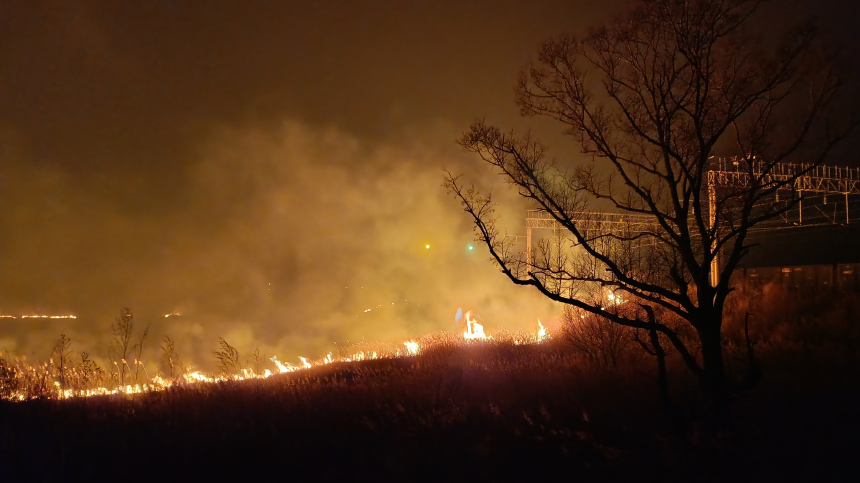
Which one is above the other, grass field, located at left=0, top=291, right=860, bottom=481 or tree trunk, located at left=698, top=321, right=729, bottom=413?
tree trunk, located at left=698, top=321, right=729, bottom=413

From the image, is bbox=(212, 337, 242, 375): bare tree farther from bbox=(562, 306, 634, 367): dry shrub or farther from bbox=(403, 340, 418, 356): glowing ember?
bbox=(562, 306, 634, 367): dry shrub

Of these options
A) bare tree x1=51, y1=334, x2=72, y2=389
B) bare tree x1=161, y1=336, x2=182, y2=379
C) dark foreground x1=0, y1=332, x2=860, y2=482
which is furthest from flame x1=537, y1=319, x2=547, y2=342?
bare tree x1=51, y1=334, x2=72, y2=389

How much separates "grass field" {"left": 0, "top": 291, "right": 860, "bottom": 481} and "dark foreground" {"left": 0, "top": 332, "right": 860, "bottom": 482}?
2 centimetres

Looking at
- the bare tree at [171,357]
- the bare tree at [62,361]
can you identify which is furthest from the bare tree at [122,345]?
the bare tree at [62,361]

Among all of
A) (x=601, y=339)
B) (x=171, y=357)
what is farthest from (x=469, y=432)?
(x=171, y=357)

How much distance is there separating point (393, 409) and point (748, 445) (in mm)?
5093

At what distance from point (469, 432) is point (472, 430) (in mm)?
68

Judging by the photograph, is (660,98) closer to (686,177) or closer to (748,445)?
(686,177)

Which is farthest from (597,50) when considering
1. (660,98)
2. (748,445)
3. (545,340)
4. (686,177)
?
(545,340)

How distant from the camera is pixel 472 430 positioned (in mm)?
8492

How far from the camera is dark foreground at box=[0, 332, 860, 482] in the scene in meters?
7.11

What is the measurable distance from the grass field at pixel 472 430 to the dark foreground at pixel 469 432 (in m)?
0.02

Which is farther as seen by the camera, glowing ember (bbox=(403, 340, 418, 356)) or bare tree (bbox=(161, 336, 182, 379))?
glowing ember (bbox=(403, 340, 418, 356))

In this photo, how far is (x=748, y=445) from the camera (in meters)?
7.11
